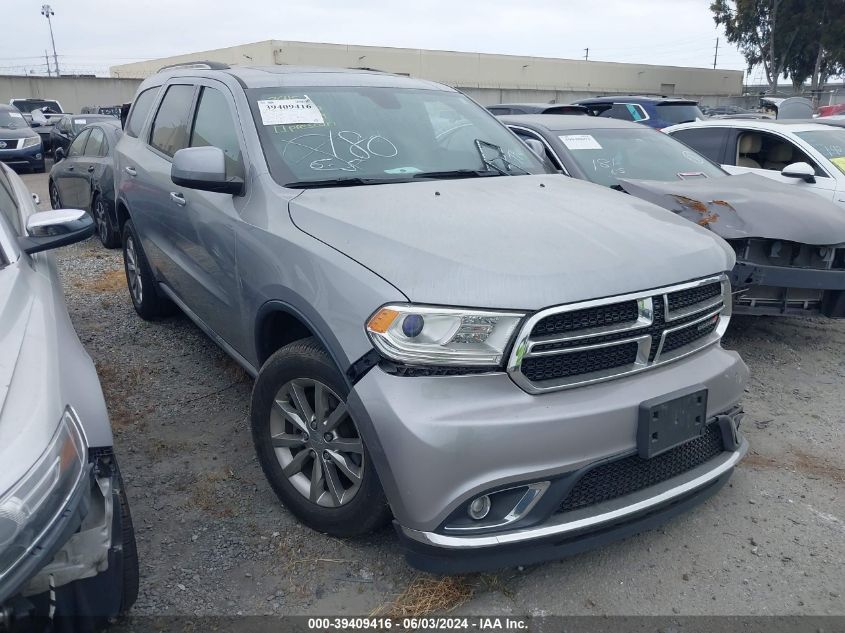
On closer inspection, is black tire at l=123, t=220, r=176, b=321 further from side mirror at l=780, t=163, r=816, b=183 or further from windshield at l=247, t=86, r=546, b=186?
side mirror at l=780, t=163, r=816, b=183

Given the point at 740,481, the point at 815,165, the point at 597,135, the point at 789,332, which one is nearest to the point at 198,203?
the point at 740,481

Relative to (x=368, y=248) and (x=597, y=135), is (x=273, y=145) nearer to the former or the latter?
(x=368, y=248)

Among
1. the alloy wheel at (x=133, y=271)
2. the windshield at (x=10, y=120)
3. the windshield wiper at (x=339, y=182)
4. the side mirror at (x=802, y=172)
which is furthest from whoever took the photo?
the windshield at (x=10, y=120)

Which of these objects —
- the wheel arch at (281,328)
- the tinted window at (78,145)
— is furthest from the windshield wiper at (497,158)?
the tinted window at (78,145)

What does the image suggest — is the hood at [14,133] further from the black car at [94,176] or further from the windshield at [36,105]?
the windshield at [36,105]

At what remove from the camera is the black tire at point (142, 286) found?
200 inches

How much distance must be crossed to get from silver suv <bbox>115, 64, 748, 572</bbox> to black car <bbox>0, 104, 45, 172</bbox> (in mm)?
17123

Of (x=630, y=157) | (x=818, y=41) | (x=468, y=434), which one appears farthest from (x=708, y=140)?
(x=818, y=41)

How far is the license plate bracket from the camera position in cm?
235

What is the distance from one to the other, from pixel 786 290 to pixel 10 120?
20.2 m

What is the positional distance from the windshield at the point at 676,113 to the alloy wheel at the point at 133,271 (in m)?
9.42

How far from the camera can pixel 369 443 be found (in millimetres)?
2260

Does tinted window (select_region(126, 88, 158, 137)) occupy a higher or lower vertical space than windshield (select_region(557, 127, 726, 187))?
higher

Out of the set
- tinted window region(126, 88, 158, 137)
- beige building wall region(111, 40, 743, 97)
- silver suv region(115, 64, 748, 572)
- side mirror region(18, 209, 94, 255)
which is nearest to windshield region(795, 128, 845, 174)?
silver suv region(115, 64, 748, 572)
